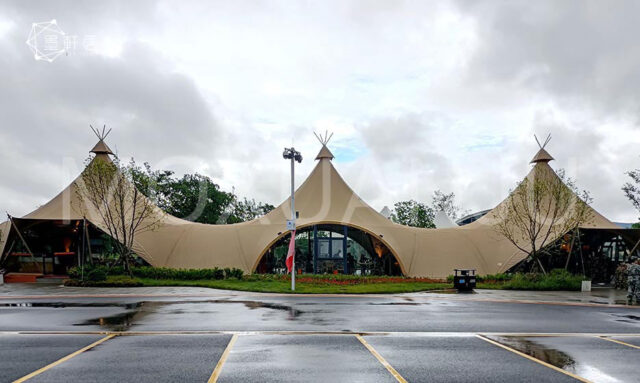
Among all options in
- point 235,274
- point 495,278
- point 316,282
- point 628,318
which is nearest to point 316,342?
point 628,318

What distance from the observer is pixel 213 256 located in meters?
28.8

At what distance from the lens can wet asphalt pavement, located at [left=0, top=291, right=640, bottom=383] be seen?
7.06m

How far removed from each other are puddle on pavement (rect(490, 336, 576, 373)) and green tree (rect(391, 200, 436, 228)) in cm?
4947

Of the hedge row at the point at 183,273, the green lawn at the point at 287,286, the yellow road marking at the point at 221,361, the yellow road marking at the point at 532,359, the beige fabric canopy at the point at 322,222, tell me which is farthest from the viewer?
the beige fabric canopy at the point at 322,222

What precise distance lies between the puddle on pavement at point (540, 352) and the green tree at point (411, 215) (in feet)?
162

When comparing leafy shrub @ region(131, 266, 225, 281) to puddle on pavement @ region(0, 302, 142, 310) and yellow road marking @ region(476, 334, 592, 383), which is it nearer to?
puddle on pavement @ region(0, 302, 142, 310)

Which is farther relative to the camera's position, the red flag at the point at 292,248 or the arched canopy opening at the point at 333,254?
the arched canopy opening at the point at 333,254

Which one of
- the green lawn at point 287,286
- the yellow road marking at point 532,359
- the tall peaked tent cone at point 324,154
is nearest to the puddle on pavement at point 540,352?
the yellow road marking at point 532,359

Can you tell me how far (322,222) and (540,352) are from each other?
1968 cm

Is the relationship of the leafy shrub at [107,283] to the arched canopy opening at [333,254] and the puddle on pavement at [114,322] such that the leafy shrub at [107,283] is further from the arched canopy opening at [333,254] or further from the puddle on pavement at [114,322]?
the puddle on pavement at [114,322]

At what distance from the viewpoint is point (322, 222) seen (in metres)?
27.9

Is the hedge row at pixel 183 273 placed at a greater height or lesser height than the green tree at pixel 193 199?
lesser

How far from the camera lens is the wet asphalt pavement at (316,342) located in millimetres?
7059

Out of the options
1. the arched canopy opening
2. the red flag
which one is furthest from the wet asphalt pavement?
the arched canopy opening
